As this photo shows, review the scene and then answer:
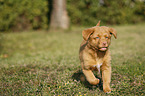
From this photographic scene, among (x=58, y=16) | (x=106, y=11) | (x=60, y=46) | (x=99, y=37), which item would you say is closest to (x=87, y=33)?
(x=99, y=37)

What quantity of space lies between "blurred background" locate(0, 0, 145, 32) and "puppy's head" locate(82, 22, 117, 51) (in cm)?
1131

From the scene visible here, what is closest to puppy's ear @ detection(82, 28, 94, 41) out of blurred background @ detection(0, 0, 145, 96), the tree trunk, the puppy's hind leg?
the puppy's hind leg

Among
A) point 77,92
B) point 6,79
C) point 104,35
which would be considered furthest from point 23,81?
point 104,35

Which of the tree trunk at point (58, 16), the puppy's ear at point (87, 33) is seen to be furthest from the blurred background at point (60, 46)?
the puppy's ear at point (87, 33)

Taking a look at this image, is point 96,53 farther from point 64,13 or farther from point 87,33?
point 64,13

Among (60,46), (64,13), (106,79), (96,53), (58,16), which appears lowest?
(60,46)

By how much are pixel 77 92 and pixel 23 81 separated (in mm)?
1255

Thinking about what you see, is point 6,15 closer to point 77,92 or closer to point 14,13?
point 14,13

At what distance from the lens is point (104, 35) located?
2.88 meters

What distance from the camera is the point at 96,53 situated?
3.05 meters

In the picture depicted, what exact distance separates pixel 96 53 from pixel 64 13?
11811mm

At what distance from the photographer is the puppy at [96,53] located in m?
2.90

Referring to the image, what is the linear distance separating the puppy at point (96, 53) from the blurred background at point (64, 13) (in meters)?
→ 11.3

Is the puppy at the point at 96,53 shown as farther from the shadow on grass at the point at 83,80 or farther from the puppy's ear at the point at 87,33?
the shadow on grass at the point at 83,80
